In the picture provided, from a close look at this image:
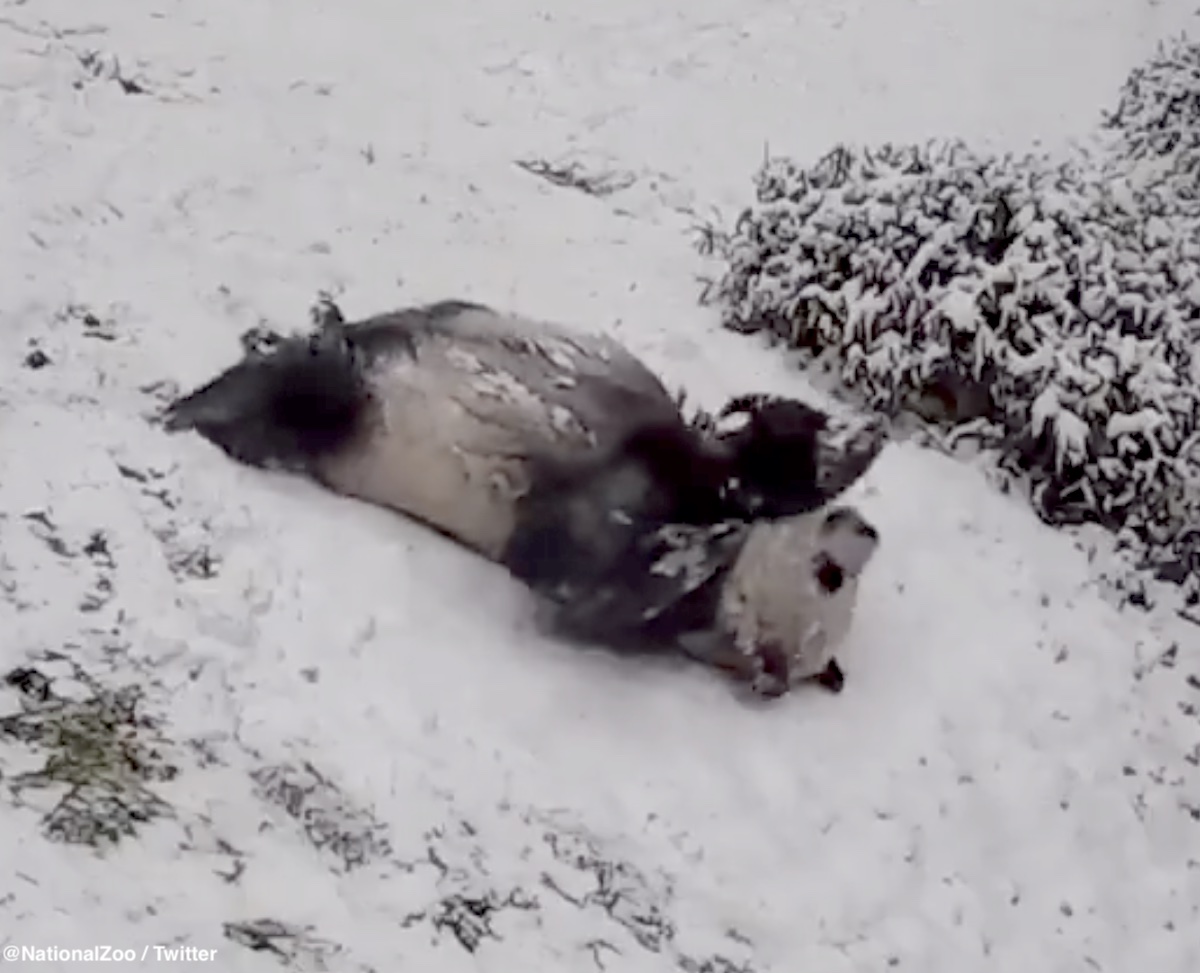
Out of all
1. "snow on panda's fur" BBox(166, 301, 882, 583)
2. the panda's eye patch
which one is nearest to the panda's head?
the panda's eye patch

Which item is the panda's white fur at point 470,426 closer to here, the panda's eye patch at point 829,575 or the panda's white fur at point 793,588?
the panda's white fur at point 793,588

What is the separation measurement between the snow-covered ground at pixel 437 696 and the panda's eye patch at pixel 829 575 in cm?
36

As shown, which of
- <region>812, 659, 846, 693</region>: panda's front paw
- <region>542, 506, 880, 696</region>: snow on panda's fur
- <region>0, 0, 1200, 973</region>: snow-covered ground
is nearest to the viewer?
<region>0, 0, 1200, 973</region>: snow-covered ground

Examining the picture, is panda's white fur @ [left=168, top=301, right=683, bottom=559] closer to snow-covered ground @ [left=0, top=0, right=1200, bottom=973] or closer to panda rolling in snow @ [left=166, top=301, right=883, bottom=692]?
panda rolling in snow @ [left=166, top=301, right=883, bottom=692]

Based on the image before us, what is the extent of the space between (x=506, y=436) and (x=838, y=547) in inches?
43.5

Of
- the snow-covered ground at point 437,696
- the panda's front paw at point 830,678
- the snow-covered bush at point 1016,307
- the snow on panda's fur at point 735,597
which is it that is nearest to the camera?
the snow-covered ground at point 437,696

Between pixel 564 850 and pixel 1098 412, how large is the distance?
3043 millimetres

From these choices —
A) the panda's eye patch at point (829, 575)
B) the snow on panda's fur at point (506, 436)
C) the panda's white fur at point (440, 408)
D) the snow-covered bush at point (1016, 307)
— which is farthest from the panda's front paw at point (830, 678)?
the snow-covered bush at point (1016, 307)

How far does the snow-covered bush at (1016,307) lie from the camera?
6660 mm

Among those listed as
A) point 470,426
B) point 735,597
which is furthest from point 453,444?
point 735,597

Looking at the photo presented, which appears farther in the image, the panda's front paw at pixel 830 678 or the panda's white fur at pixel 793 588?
the panda's front paw at pixel 830 678

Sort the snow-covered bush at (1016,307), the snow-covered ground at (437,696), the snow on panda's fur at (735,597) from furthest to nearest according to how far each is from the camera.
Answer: the snow-covered bush at (1016,307)
the snow on panda's fur at (735,597)
the snow-covered ground at (437,696)

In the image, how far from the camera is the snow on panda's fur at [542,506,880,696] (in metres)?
5.38

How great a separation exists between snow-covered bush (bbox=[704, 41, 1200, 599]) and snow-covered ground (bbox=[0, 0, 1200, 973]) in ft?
0.81
